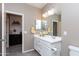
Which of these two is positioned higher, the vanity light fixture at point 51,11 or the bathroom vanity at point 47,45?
the vanity light fixture at point 51,11

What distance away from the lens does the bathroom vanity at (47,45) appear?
208 centimetres

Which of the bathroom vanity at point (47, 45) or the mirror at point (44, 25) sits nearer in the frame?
the bathroom vanity at point (47, 45)

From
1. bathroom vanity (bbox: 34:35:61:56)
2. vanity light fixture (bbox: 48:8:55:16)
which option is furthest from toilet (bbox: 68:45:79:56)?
vanity light fixture (bbox: 48:8:55:16)

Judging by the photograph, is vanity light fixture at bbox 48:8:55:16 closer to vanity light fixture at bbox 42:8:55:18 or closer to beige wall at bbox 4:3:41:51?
vanity light fixture at bbox 42:8:55:18

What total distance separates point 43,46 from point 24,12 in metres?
1.03

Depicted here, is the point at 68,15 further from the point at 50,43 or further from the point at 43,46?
the point at 43,46

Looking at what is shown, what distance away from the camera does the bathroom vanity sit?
208cm

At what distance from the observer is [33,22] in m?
2.43

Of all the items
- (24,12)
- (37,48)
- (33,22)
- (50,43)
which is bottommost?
(37,48)

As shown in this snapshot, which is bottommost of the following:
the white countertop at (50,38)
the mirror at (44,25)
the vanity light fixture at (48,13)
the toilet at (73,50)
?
the toilet at (73,50)

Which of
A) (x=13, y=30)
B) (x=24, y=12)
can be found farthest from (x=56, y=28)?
(x=13, y=30)

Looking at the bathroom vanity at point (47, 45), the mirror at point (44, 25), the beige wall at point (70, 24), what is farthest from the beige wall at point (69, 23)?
the mirror at point (44, 25)

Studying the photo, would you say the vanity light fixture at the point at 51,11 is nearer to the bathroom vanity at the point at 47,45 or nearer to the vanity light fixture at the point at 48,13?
the vanity light fixture at the point at 48,13

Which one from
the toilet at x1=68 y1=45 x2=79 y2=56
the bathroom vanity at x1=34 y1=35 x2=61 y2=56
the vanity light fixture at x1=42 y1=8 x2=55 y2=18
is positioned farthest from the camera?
the vanity light fixture at x1=42 y1=8 x2=55 y2=18
